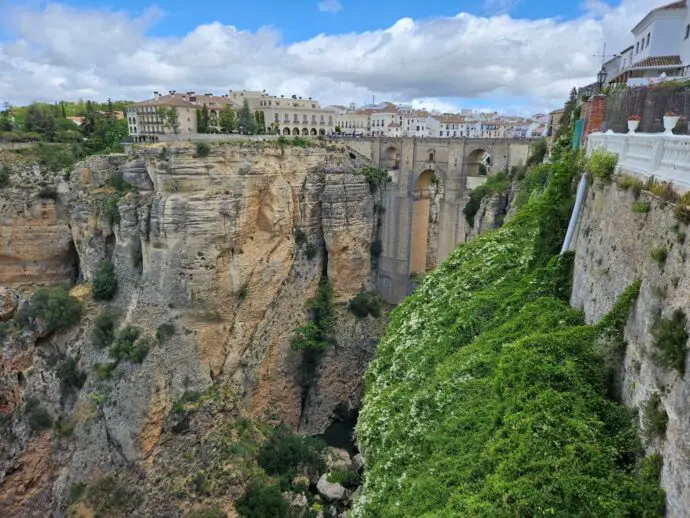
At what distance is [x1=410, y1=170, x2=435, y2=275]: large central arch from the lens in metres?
29.3

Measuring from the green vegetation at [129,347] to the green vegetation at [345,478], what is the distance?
9387 mm

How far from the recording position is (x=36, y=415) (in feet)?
66.1

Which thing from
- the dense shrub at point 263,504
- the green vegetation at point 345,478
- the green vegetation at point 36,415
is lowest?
the green vegetation at point 345,478

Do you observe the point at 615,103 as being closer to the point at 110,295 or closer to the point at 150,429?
the point at 150,429

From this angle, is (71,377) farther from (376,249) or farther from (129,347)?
(376,249)

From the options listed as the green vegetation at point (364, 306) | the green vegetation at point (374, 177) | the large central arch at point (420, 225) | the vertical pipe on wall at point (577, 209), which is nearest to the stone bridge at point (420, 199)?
the large central arch at point (420, 225)

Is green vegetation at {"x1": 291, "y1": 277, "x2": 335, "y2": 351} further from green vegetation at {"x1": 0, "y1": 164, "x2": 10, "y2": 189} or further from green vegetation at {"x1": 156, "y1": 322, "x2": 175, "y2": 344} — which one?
green vegetation at {"x1": 0, "y1": 164, "x2": 10, "y2": 189}

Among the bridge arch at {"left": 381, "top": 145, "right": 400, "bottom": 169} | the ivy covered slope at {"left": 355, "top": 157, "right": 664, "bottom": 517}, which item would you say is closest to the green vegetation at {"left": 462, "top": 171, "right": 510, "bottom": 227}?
the bridge arch at {"left": 381, "top": 145, "right": 400, "bottom": 169}

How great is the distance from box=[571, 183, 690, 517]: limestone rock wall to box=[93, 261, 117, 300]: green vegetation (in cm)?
2055

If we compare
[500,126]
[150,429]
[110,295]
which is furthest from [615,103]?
[500,126]

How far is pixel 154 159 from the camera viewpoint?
21531 mm

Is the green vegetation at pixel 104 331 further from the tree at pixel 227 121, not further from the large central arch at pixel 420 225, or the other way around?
the tree at pixel 227 121

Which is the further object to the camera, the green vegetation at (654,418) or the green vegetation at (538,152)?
the green vegetation at (538,152)

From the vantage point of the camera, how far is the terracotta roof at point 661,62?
14820mm
